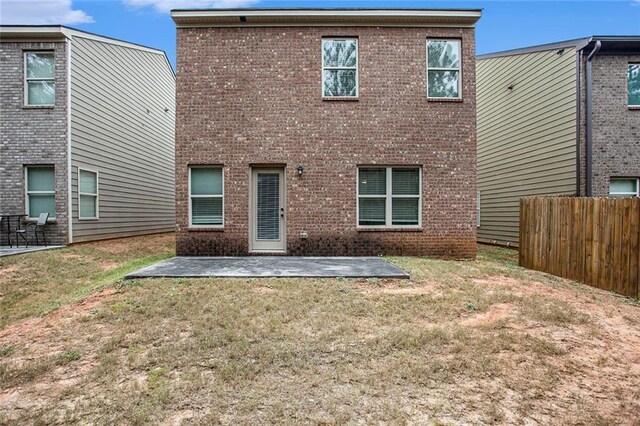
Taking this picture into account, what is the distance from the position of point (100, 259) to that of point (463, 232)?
9462mm

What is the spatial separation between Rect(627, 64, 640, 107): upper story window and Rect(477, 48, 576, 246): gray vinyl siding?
1.76 metres

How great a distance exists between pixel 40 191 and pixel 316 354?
11165 mm

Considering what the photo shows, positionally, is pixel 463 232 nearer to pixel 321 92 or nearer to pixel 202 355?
pixel 321 92

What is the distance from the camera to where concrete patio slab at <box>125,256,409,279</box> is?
21.1ft

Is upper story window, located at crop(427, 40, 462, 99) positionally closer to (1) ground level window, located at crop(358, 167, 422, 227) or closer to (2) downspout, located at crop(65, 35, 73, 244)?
(1) ground level window, located at crop(358, 167, 422, 227)

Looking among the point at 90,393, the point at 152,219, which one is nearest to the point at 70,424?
the point at 90,393

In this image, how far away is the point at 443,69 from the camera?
30.6 feet

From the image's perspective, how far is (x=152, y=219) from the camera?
16.2 meters

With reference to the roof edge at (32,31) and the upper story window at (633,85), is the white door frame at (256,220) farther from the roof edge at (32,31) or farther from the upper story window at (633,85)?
the upper story window at (633,85)

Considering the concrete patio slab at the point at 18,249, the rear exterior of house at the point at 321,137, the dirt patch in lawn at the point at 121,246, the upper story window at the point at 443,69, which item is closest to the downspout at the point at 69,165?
the concrete patio slab at the point at 18,249

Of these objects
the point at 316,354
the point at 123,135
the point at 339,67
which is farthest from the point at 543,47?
the point at 123,135

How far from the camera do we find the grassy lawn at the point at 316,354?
2646 millimetres

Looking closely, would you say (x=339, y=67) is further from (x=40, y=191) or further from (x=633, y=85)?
(x=40, y=191)

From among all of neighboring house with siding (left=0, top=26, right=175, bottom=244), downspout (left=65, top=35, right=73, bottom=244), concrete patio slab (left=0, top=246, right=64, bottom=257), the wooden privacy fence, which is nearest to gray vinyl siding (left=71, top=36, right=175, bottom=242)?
neighboring house with siding (left=0, top=26, right=175, bottom=244)
